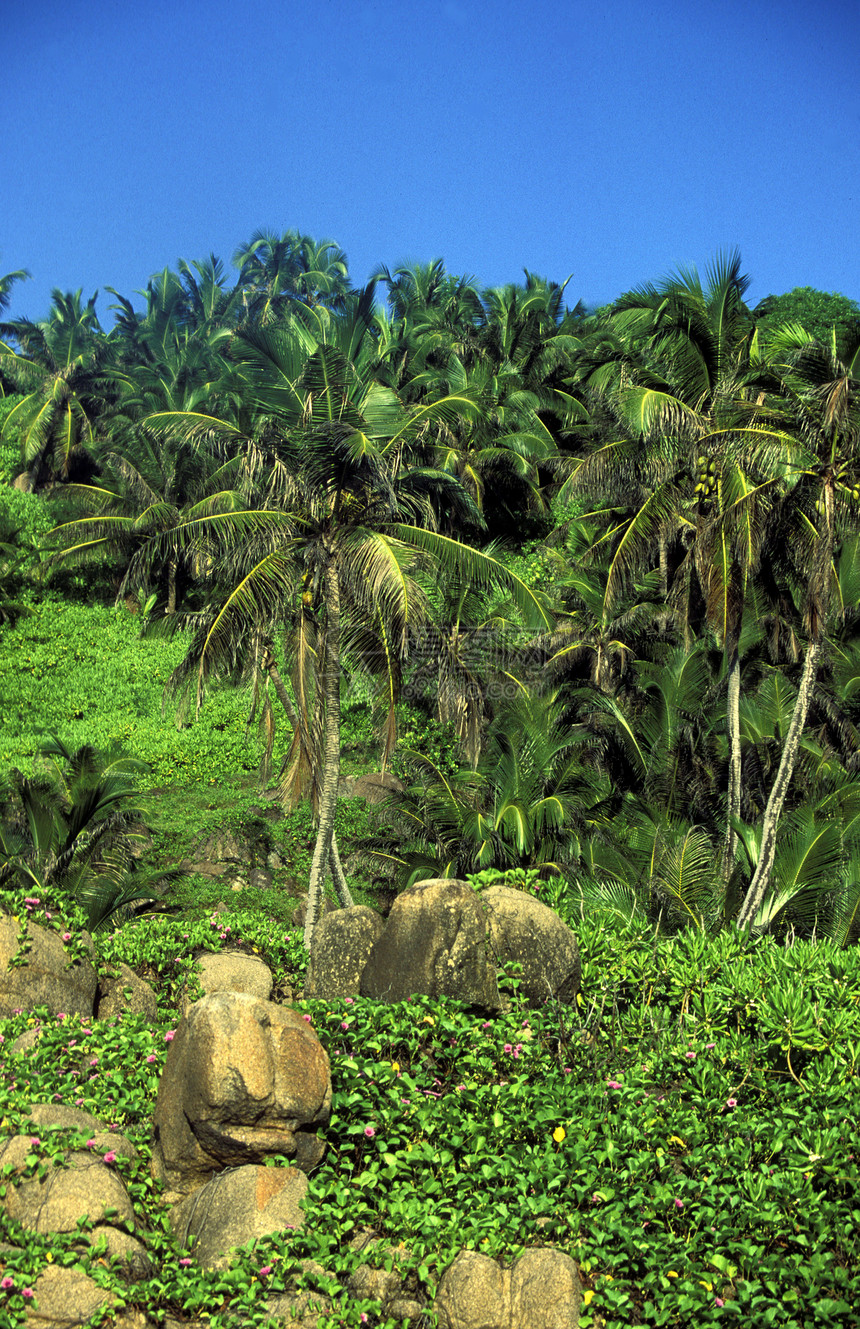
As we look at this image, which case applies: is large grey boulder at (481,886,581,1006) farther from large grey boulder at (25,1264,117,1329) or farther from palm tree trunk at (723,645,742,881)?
palm tree trunk at (723,645,742,881)

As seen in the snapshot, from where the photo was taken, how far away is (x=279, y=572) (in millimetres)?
12648

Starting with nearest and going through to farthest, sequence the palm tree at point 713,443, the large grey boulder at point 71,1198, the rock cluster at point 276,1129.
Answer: the rock cluster at point 276,1129 → the large grey boulder at point 71,1198 → the palm tree at point 713,443

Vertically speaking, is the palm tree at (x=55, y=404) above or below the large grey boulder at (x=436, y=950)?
above

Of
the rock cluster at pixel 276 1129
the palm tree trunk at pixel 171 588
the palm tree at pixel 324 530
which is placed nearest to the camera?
the rock cluster at pixel 276 1129

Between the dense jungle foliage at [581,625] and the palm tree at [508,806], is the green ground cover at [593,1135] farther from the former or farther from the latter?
the palm tree at [508,806]

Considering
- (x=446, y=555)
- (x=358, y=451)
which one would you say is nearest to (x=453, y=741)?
(x=446, y=555)

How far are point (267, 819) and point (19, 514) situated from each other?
21.3 meters

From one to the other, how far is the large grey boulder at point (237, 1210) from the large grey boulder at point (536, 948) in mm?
2858

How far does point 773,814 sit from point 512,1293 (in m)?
9.33

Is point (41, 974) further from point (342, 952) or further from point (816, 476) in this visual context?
point (816, 476)

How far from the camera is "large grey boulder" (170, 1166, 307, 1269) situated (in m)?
6.04

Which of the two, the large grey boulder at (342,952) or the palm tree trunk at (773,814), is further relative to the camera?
the palm tree trunk at (773,814)

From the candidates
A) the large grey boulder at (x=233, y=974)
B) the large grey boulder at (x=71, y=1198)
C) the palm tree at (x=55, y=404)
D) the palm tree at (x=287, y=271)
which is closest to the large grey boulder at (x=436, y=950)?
the large grey boulder at (x=233, y=974)

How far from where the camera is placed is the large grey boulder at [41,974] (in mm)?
9328
